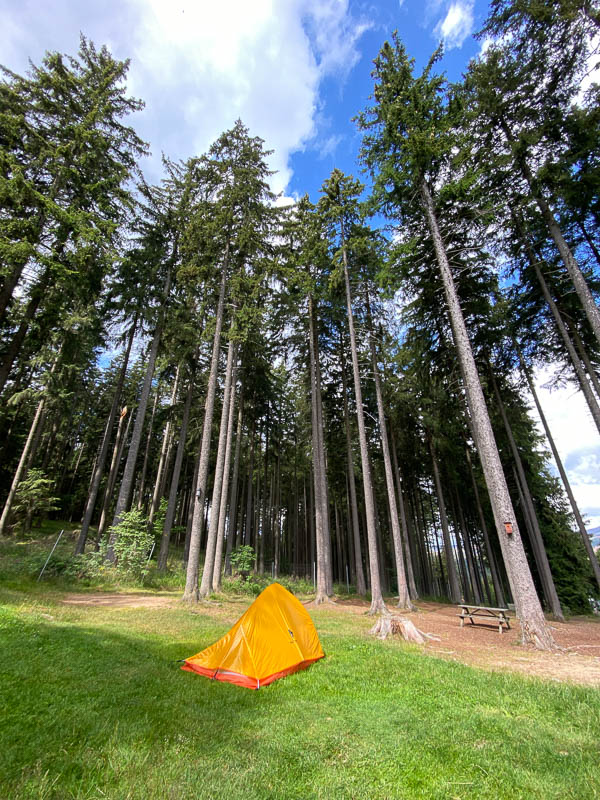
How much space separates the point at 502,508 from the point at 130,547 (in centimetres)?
1323

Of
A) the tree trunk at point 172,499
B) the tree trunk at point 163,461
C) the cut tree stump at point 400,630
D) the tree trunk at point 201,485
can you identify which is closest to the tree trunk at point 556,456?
the cut tree stump at point 400,630

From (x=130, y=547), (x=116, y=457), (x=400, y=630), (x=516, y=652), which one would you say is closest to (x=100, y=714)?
(x=400, y=630)

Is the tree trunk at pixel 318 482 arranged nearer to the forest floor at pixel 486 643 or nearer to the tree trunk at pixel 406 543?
the forest floor at pixel 486 643

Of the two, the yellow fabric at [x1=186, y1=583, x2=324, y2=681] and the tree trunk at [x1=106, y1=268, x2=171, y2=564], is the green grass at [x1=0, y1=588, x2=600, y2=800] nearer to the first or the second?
the yellow fabric at [x1=186, y1=583, x2=324, y2=681]

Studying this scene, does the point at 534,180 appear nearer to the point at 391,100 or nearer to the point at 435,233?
the point at 435,233

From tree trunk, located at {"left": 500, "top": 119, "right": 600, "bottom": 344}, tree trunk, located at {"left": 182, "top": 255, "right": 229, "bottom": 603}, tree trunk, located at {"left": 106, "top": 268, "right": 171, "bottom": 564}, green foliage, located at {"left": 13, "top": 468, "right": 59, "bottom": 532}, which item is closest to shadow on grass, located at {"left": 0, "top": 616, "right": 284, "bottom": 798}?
tree trunk, located at {"left": 182, "top": 255, "right": 229, "bottom": 603}

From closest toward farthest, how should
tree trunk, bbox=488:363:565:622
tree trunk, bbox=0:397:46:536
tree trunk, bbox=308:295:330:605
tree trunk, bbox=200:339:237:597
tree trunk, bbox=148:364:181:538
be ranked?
1. tree trunk, bbox=200:339:237:597
2. tree trunk, bbox=308:295:330:605
3. tree trunk, bbox=488:363:565:622
4. tree trunk, bbox=0:397:46:536
5. tree trunk, bbox=148:364:181:538

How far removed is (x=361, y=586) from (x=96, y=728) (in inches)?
612

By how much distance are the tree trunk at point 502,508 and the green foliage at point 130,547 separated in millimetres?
12534

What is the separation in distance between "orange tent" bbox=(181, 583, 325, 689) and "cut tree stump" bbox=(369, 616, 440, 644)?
107 inches

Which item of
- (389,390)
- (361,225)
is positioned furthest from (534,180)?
(389,390)

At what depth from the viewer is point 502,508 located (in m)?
8.16

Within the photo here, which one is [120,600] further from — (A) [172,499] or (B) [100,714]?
(B) [100,714]

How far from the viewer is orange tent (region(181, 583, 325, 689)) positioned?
4.83 meters
